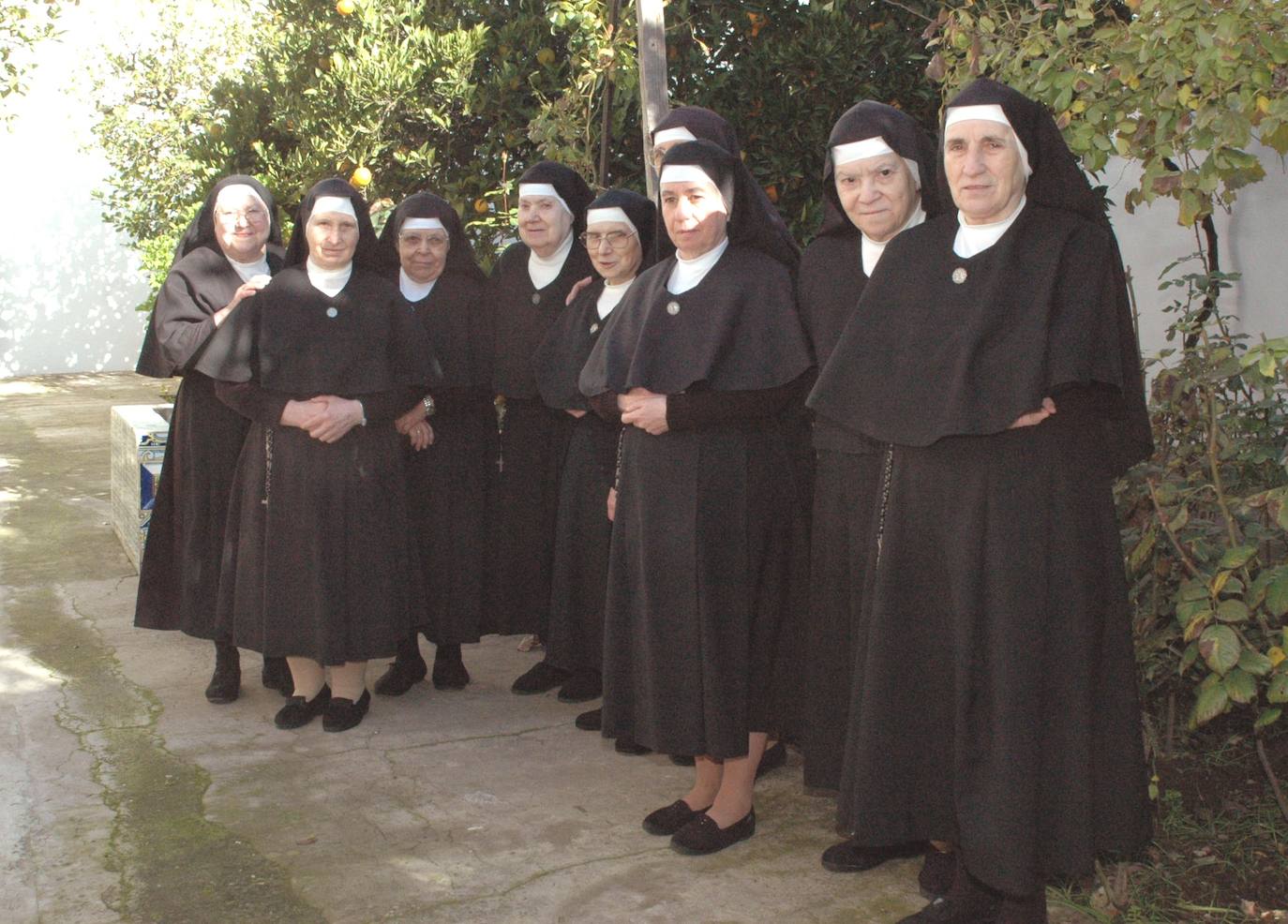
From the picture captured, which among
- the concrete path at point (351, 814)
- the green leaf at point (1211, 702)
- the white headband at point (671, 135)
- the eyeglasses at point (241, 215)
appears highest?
the white headband at point (671, 135)

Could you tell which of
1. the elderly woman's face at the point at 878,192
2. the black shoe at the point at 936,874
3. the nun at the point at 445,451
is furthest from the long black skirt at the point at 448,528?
the black shoe at the point at 936,874

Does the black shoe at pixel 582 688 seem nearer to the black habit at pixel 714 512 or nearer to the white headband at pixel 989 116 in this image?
the black habit at pixel 714 512

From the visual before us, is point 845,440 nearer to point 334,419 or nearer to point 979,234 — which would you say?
point 979,234

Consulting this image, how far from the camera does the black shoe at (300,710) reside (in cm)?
520

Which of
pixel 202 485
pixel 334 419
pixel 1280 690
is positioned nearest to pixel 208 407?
pixel 202 485

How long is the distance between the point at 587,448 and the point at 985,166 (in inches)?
91.2

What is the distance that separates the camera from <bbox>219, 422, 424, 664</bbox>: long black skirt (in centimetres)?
507

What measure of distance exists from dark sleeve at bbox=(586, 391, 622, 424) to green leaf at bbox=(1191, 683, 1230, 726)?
1765 millimetres

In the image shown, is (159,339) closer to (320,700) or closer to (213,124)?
(320,700)

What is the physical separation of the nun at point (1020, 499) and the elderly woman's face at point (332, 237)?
233 centimetres

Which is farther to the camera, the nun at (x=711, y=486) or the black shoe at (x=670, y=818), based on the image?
the black shoe at (x=670, y=818)

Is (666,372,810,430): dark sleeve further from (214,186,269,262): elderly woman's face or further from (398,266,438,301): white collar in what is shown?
(214,186,269,262): elderly woman's face

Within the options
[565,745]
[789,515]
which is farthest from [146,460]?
[789,515]

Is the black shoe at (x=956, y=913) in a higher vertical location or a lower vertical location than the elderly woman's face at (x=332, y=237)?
lower
